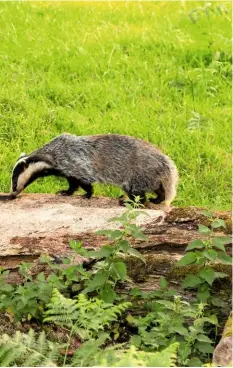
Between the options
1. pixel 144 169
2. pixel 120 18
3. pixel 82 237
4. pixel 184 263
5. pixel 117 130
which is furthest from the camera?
pixel 120 18

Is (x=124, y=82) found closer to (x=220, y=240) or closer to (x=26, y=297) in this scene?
(x=220, y=240)

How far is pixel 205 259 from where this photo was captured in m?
5.47

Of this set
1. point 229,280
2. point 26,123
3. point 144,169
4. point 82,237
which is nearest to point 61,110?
point 26,123

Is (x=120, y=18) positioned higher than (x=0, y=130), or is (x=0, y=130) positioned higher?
(x=120, y=18)

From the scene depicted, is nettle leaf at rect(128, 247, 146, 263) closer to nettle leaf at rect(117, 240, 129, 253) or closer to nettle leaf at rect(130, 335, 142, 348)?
nettle leaf at rect(117, 240, 129, 253)

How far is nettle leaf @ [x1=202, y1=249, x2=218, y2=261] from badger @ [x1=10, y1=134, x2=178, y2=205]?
1714 millimetres

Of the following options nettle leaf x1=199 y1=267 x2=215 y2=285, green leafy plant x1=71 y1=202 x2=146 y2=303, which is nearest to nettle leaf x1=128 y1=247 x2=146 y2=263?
green leafy plant x1=71 y1=202 x2=146 y2=303

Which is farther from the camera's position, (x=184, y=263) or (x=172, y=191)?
(x=172, y=191)

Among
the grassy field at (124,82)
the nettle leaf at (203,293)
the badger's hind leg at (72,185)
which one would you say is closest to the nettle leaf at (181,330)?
the nettle leaf at (203,293)

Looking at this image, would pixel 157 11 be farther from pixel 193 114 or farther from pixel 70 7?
pixel 193 114

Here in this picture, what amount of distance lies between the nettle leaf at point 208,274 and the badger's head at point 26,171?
2.46 metres

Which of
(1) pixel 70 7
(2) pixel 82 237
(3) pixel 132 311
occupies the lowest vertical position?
(3) pixel 132 311

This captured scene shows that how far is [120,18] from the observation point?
38.1 feet

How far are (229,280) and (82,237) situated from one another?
1.10 m
